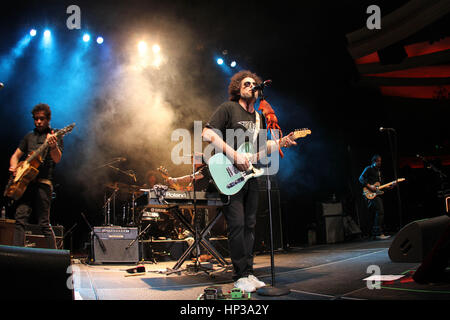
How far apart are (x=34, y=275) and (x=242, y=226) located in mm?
1939

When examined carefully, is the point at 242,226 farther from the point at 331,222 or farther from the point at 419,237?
the point at 331,222

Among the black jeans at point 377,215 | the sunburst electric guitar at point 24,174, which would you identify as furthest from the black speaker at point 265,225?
the sunburst electric guitar at point 24,174

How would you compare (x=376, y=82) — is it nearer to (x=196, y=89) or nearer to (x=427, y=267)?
(x=196, y=89)

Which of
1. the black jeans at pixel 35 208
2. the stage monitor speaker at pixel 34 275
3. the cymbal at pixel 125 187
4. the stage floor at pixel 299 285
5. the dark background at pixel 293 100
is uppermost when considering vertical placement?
the dark background at pixel 293 100

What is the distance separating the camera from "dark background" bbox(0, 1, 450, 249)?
7188 millimetres

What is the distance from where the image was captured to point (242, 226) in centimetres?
290

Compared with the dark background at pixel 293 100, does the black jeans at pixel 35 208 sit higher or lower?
lower

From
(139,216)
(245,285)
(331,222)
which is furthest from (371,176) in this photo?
(245,285)

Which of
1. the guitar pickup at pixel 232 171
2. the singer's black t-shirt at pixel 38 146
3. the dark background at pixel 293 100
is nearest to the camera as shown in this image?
the guitar pickup at pixel 232 171

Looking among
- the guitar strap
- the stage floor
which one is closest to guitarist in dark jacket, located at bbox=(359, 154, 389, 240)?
the stage floor

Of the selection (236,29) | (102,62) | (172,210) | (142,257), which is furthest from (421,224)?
(102,62)

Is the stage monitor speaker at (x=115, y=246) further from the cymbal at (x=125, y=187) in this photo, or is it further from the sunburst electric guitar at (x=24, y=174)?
the sunburst electric guitar at (x=24, y=174)

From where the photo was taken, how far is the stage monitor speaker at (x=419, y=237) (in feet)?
10.3

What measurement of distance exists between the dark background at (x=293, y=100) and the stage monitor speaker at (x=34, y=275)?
252 inches
